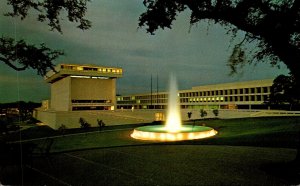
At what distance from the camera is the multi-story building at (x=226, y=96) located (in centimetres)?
6996

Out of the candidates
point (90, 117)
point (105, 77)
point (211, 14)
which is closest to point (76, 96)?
point (105, 77)

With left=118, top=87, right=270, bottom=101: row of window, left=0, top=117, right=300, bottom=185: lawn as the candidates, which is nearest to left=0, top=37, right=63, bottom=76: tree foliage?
left=0, top=117, right=300, bottom=185: lawn

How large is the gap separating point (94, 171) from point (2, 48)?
23.1 feet

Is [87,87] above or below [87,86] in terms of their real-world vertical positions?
below

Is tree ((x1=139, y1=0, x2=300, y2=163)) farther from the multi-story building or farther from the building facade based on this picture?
the building facade

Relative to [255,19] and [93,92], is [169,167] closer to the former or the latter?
[255,19]

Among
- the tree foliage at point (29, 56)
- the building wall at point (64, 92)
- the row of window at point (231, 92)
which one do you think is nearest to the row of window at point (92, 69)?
the building wall at point (64, 92)

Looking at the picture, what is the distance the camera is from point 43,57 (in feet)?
40.8

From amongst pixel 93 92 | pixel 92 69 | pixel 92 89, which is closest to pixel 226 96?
pixel 93 92

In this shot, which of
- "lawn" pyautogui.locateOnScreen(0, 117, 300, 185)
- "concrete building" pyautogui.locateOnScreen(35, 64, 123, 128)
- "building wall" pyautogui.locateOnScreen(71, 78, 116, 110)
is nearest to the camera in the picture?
"lawn" pyautogui.locateOnScreen(0, 117, 300, 185)

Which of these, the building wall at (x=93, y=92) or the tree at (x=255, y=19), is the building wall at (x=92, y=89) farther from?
the tree at (x=255, y=19)

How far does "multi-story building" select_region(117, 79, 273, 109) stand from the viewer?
6996cm

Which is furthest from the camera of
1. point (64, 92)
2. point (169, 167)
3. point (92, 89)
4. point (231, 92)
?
point (231, 92)

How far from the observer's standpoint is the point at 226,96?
81062mm
